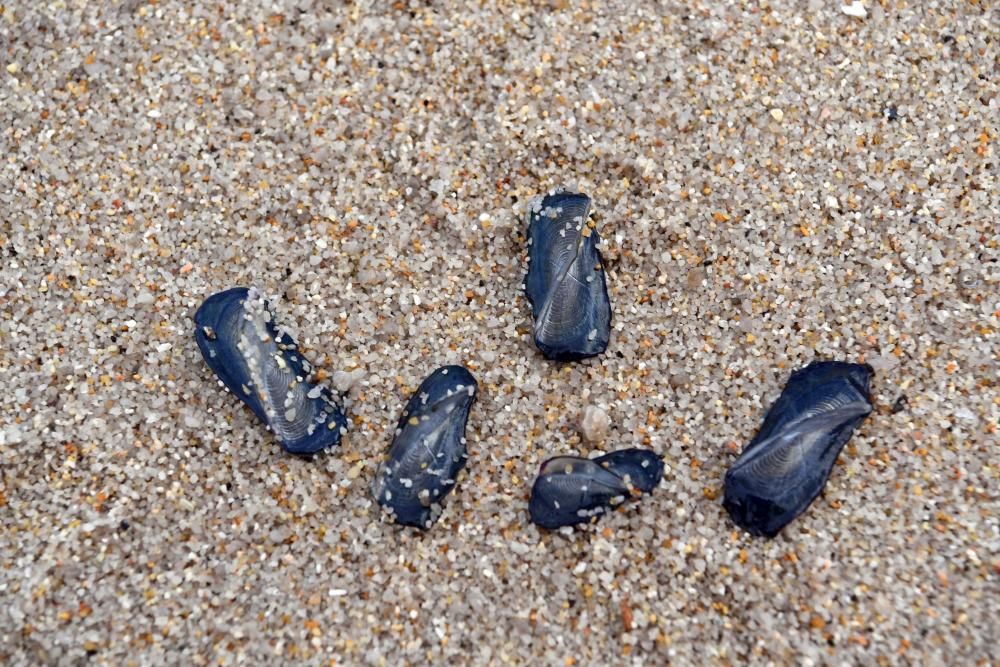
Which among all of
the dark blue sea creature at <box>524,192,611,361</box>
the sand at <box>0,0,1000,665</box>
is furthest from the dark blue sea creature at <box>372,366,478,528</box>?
the dark blue sea creature at <box>524,192,611,361</box>

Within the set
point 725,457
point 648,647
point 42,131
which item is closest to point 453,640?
point 648,647

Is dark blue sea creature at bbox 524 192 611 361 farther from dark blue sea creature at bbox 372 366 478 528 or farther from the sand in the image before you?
dark blue sea creature at bbox 372 366 478 528

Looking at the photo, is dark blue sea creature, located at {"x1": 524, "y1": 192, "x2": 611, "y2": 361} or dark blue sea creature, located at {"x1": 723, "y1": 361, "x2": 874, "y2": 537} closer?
dark blue sea creature, located at {"x1": 723, "y1": 361, "x2": 874, "y2": 537}

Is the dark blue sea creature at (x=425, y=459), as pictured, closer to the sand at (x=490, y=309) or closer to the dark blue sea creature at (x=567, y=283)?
the sand at (x=490, y=309)

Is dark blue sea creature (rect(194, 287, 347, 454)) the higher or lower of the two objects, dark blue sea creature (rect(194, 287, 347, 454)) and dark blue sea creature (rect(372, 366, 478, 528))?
the higher

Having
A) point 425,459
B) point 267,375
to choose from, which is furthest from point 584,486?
point 267,375

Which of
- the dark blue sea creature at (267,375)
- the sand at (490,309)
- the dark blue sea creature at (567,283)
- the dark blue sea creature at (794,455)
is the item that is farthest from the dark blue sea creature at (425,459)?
the dark blue sea creature at (794,455)
